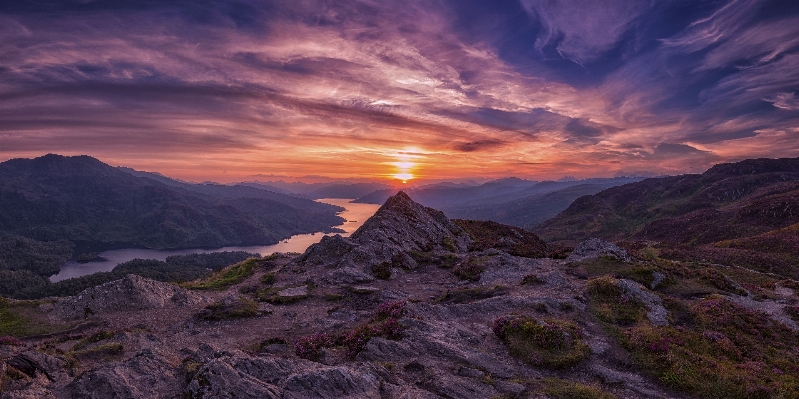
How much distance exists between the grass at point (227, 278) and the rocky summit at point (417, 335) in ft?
1.61

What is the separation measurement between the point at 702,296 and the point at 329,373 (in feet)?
107

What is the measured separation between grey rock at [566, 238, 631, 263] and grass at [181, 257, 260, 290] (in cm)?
3816

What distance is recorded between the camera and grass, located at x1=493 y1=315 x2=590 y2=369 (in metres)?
18.3

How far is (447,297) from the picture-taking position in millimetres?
28922

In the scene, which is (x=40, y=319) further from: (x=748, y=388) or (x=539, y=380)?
(x=748, y=388)

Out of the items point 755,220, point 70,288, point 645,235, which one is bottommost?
point 70,288

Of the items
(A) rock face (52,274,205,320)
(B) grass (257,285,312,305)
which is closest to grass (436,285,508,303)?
(B) grass (257,285,312,305)

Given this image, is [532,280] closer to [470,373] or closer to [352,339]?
[470,373]

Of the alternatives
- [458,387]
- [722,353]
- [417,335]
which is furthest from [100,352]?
[722,353]

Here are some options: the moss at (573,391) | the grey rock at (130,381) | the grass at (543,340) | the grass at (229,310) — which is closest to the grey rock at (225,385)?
the grey rock at (130,381)

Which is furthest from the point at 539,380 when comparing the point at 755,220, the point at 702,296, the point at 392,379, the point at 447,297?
the point at 755,220

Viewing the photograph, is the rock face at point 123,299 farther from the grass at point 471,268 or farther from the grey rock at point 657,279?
the grey rock at point 657,279

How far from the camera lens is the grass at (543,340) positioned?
18.3 metres

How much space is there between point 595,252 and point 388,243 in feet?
82.7
